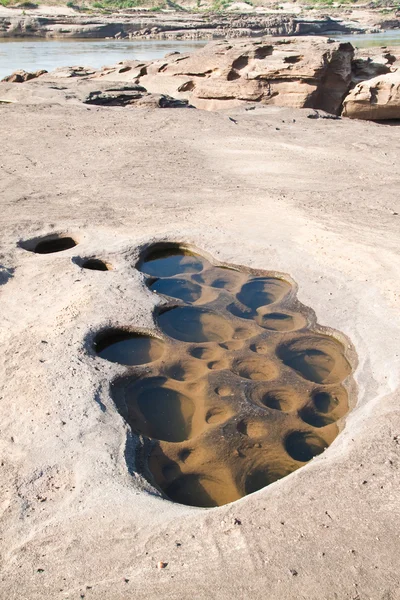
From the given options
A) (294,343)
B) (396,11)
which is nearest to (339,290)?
(294,343)

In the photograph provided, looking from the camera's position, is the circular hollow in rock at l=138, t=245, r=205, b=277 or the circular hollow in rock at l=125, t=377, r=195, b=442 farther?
the circular hollow in rock at l=138, t=245, r=205, b=277

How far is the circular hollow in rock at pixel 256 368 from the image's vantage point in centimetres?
517

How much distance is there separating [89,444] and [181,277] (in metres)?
2.95

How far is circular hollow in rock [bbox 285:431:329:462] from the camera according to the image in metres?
4.38

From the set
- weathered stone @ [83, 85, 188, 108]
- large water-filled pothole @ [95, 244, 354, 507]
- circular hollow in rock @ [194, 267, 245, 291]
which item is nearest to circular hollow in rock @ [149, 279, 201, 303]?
large water-filled pothole @ [95, 244, 354, 507]

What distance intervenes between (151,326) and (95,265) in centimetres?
152

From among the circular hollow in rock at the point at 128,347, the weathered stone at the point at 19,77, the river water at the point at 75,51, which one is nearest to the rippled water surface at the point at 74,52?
the river water at the point at 75,51

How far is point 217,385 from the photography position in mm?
4988

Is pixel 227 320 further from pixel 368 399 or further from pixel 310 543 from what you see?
pixel 310 543

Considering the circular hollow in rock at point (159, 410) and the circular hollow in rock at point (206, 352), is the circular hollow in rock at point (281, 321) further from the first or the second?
the circular hollow in rock at point (159, 410)

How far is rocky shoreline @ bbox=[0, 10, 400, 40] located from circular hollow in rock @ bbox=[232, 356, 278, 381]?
41.9 metres

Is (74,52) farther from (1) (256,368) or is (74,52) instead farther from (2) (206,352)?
(1) (256,368)

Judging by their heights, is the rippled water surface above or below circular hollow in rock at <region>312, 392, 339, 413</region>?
below

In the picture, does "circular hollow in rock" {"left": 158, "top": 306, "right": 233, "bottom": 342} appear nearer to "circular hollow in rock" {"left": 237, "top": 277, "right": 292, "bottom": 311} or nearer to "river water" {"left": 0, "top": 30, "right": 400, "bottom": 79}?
"circular hollow in rock" {"left": 237, "top": 277, "right": 292, "bottom": 311}
